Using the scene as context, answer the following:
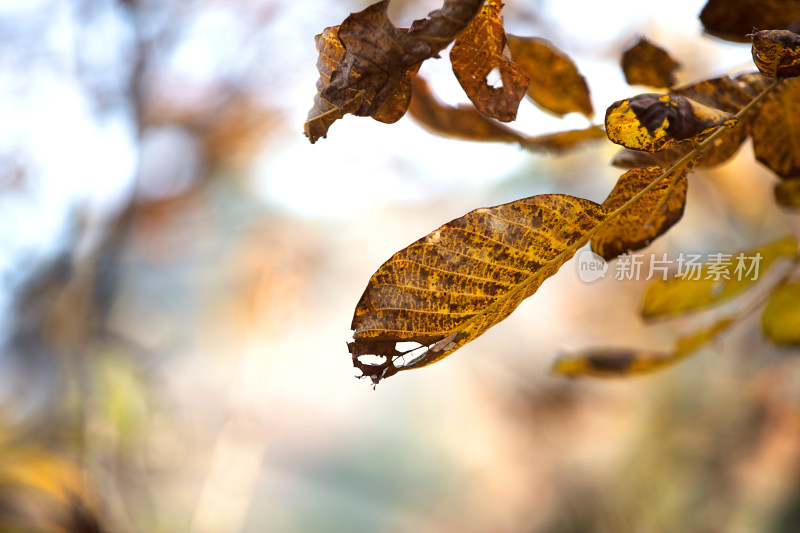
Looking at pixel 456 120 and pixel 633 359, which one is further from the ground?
pixel 456 120

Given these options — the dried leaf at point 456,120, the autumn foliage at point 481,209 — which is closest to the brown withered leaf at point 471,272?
the autumn foliage at point 481,209

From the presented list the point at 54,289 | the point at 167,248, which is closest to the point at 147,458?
the point at 54,289

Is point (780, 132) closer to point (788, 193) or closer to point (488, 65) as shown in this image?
point (788, 193)

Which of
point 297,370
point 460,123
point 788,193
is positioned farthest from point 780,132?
point 297,370

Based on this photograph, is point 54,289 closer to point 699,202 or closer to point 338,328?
point 338,328

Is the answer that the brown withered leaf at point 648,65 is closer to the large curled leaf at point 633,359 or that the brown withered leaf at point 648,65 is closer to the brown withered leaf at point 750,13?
the brown withered leaf at point 750,13

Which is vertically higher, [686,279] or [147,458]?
[147,458]
